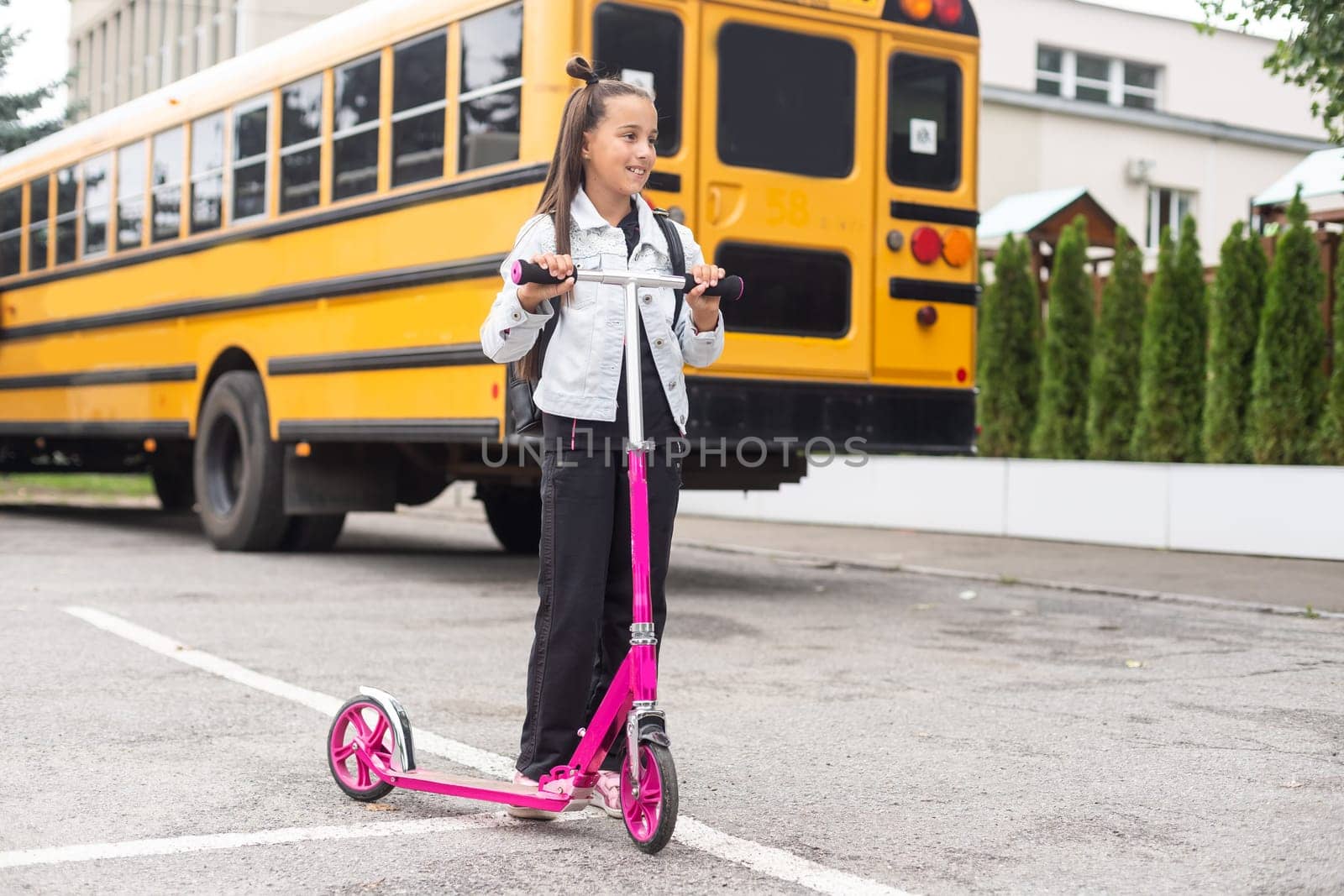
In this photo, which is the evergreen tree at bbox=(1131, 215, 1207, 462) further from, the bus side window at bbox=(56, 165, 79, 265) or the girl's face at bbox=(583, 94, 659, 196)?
the girl's face at bbox=(583, 94, 659, 196)

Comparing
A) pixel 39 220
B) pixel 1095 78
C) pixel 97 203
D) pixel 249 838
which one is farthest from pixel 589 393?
pixel 1095 78

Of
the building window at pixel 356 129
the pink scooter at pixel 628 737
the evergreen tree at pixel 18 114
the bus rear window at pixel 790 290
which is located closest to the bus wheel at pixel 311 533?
the building window at pixel 356 129

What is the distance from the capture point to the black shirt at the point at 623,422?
12.3 feet

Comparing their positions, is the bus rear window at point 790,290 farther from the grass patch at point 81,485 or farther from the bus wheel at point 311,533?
the grass patch at point 81,485

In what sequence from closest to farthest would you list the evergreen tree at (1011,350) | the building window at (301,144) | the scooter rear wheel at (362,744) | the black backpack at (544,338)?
the black backpack at (544,338)
the scooter rear wheel at (362,744)
the building window at (301,144)
the evergreen tree at (1011,350)

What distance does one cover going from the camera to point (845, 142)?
8.58 meters

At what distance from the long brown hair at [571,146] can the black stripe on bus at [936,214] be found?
5104 millimetres

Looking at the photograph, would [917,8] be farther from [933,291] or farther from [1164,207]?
[1164,207]

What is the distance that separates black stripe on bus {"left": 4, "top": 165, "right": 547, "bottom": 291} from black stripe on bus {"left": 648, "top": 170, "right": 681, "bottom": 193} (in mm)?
518

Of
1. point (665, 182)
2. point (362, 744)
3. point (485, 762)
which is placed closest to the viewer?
point (362, 744)

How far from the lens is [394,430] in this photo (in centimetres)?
884

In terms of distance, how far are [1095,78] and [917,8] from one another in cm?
2161

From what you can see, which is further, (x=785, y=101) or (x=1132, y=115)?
(x=1132, y=115)

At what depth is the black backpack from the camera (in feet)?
12.5
